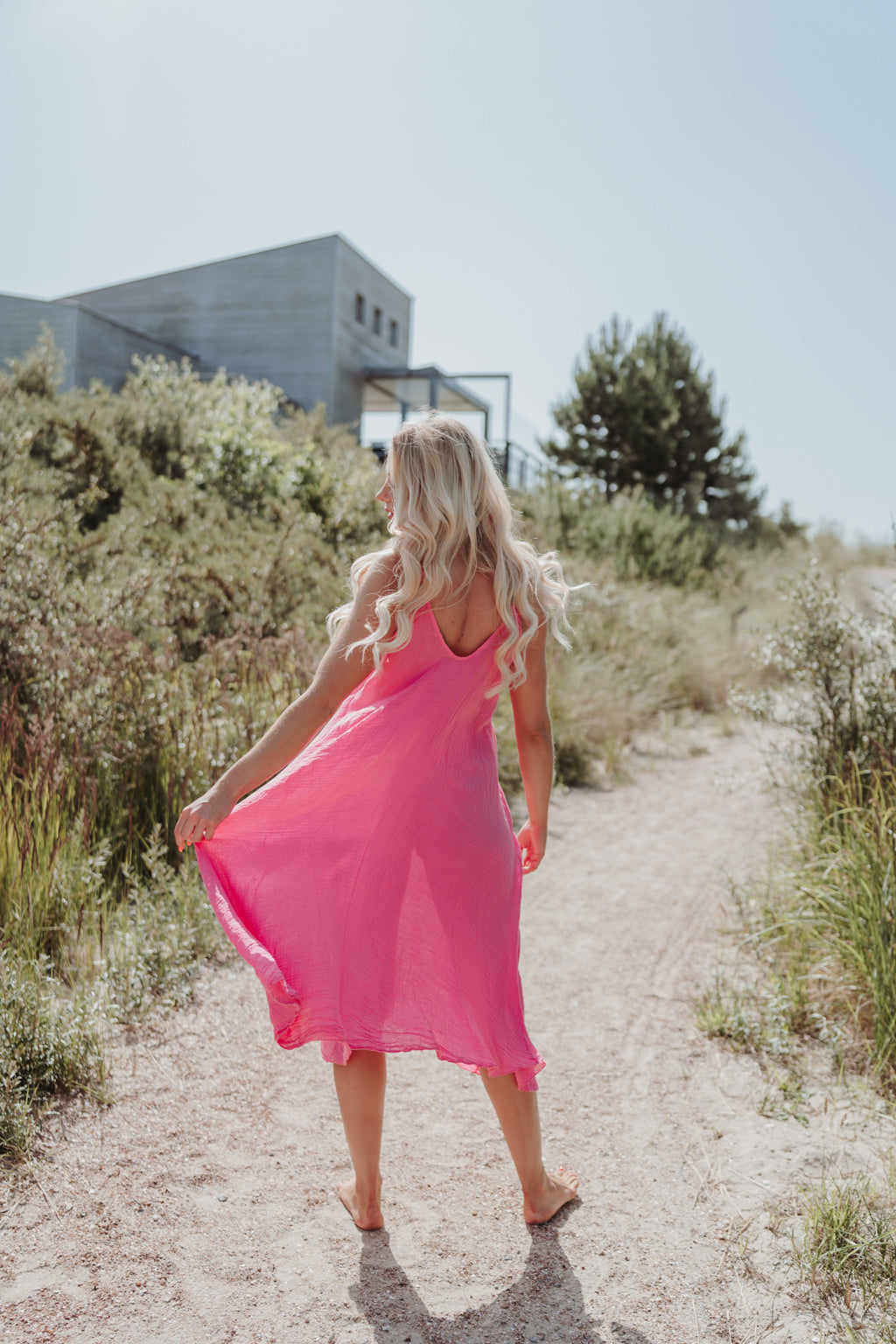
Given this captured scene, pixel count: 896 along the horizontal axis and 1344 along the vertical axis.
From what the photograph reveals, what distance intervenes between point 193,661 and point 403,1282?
15.1ft

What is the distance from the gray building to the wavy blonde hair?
20.3 metres

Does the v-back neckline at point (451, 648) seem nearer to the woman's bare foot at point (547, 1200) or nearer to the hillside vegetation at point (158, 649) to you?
the woman's bare foot at point (547, 1200)

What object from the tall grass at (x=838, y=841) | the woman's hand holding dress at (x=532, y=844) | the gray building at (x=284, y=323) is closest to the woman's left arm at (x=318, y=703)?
the woman's hand holding dress at (x=532, y=844)

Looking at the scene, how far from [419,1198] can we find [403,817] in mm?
1097

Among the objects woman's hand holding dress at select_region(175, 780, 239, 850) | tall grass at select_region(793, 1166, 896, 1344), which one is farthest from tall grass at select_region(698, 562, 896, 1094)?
woman's hand holding dress at select_region(175, 780, 239, 850)

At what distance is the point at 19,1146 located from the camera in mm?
2422

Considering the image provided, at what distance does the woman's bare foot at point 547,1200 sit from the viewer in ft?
7.54

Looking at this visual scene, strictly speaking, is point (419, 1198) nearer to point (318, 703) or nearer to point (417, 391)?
point (318, 703)

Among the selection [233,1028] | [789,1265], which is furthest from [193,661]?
[789,1265]

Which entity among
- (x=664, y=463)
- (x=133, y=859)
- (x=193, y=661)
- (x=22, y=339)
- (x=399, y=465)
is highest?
(x=22, y=339)

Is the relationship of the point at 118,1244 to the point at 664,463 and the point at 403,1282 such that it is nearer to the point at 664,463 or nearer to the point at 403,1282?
the point at 403,1282

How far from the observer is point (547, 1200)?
2.31m

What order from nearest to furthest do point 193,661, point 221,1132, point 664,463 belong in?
point 221,1132, point 193,661, point 664,463

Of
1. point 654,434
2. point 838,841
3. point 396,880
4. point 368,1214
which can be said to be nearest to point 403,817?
point 396,880
